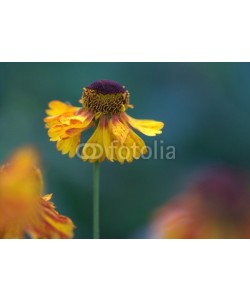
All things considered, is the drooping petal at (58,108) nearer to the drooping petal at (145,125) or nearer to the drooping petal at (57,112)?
the drooping petal at (57,112)

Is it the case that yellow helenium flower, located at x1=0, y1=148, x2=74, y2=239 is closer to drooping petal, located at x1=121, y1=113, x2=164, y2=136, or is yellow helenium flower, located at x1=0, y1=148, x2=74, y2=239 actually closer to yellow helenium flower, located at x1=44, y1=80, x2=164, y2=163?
yellow helenium flower, located at x1=44, y1=80, x2=164, y2=163

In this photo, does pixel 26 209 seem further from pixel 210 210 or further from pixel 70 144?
pixel 210 210

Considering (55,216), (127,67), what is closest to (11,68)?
(127,67)

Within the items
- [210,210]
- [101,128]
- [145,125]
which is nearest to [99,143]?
[101,128]

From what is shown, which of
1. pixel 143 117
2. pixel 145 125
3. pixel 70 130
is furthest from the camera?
pixel 143 117

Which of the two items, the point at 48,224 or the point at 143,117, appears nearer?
the point at 48,224

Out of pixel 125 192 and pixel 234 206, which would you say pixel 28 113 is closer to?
pixel 125 192
